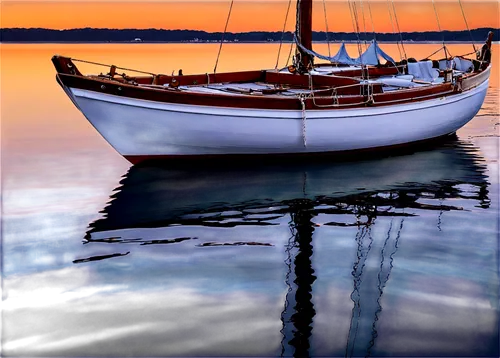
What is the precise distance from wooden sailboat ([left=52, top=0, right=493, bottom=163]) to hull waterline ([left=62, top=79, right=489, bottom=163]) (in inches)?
1.0

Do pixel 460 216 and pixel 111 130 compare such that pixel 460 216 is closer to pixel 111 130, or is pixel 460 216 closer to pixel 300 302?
pixel 300 302

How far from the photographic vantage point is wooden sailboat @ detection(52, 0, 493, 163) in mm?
14773

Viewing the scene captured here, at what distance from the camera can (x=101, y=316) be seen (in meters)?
7.61

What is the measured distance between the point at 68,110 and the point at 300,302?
27.8 metres

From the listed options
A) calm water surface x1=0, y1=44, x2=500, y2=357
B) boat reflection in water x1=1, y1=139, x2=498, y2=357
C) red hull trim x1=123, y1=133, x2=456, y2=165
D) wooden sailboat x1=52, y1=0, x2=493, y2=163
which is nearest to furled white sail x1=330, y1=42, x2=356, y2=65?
wooden sailboat x1=52, y1=0, x2=493, y2=163

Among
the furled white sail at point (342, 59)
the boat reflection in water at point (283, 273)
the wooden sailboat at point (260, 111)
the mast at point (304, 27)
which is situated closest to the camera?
the boat reflection in water at point (283, 273)

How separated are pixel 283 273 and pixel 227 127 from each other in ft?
22.6

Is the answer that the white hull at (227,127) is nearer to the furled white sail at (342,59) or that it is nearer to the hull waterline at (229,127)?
the hull waterline at (229,127)

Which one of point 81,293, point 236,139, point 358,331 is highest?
point 236,139

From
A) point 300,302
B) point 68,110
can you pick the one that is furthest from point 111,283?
point 68,110

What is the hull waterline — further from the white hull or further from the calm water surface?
the calm water surface

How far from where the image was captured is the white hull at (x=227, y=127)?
14.9 m

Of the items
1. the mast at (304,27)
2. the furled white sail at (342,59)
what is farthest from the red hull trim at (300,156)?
the mast at (304,27)

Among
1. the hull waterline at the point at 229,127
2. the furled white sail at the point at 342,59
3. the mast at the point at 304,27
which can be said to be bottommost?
the hull waterline at the point at 229,127
